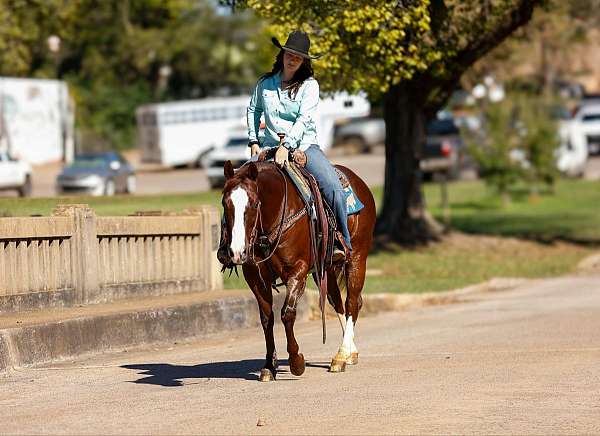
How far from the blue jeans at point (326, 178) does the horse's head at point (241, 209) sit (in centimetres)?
122

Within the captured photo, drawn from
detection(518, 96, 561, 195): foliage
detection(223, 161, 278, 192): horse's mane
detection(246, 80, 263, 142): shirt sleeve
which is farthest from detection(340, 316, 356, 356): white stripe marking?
detection(518, 96, 561, 195): foliage

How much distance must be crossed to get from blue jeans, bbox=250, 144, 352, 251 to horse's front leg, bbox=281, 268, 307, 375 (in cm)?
93

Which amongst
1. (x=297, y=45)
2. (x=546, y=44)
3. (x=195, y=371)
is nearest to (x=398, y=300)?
(x=195, y=371)

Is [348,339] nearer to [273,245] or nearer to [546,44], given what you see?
[273,245]

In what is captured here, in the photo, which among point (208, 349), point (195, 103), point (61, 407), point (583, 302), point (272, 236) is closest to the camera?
point (61, 407)

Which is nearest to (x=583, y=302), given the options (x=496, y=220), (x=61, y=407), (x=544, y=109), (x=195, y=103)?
(x=61, y=407)

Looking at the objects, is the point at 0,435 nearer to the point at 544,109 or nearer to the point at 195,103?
the point at 544,109

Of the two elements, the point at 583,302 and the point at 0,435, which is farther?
the point at 583,302

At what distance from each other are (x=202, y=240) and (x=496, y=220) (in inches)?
754

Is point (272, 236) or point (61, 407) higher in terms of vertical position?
point (272, 236)

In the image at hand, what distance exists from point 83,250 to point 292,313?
4435 mm

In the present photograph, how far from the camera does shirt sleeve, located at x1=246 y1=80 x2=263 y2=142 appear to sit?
37.6ft

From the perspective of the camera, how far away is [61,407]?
383 inches

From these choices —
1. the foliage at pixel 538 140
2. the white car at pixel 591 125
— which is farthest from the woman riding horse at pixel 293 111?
the white car at pixel 591 125
